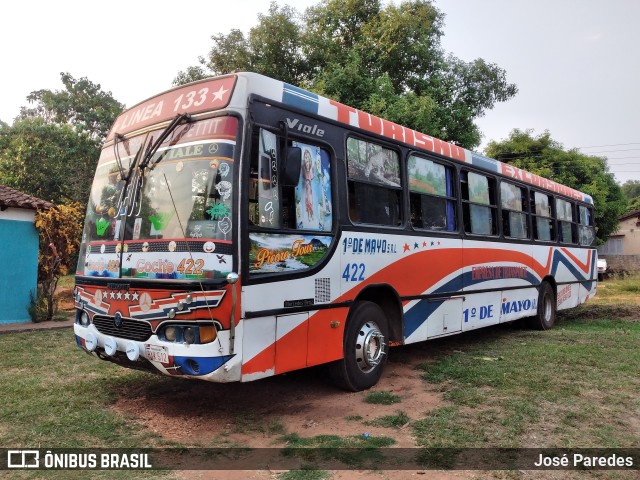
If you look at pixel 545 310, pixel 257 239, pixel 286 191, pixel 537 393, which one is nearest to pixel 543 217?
pixel 545 310

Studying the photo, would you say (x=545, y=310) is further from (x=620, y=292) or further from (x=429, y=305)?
(x=620, y=292)

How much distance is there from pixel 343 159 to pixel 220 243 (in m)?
1.94

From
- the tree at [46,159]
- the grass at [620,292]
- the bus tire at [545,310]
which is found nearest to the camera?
the bus tire at [545,310]

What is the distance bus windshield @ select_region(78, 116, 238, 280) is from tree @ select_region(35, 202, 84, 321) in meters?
6.68

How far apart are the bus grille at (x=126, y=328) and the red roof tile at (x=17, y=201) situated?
6.59 meters

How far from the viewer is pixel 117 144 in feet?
17.0

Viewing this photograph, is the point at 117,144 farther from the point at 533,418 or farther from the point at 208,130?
the point at 533,418

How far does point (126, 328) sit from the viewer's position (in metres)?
4.49

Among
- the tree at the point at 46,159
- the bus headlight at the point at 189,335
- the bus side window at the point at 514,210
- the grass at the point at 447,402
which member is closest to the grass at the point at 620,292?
the bus side window at the point at 514,210

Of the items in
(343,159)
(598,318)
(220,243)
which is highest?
(343,159)

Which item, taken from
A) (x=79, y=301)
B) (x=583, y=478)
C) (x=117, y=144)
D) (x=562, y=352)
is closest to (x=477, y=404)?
(x=583, y=478)

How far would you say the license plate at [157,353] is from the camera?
4138 millimetres

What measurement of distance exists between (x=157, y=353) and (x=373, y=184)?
9.86ft

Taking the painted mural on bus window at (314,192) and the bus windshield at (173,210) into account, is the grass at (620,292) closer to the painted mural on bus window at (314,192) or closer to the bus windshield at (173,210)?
the painted mural on bus window at (314,192)
